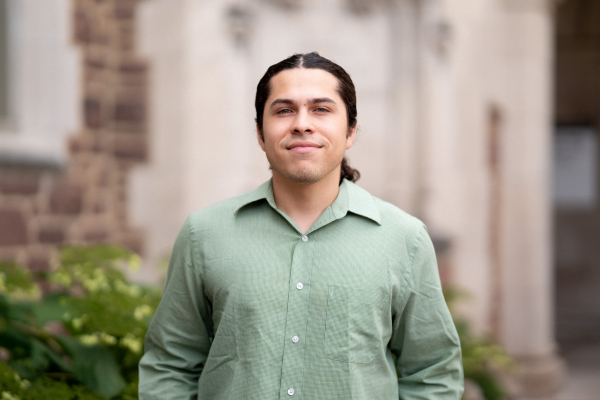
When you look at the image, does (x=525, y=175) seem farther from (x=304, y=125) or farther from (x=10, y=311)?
(x=304, y=125)

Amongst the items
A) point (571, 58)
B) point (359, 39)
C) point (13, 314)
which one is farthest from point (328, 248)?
point (571, 58)

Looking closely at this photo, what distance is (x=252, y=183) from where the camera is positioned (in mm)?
4062

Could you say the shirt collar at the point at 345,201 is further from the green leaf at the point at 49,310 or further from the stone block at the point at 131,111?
the stone block at the point at 131,111

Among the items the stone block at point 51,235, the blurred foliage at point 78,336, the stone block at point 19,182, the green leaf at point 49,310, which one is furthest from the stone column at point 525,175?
the green leaf at point 49,310

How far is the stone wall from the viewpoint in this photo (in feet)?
11.2

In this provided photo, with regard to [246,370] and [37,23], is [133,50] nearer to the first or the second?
[37,23]

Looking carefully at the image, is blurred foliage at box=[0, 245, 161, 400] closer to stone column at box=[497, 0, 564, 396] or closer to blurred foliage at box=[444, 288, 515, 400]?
blurred foliage at box=[444, 288, 515, 400]

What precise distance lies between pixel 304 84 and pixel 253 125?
109 inches

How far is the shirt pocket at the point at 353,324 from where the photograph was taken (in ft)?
3.97

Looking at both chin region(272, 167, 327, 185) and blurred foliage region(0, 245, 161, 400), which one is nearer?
chin region(272, 167, 327, 185)

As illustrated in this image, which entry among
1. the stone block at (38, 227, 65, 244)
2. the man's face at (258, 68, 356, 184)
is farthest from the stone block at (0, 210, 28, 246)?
the man's face at (258, 68, 356, 184)

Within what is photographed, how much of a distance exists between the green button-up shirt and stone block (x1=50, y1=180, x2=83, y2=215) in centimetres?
250

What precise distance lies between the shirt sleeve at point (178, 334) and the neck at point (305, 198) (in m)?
0.20

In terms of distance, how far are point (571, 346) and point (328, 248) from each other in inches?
329
